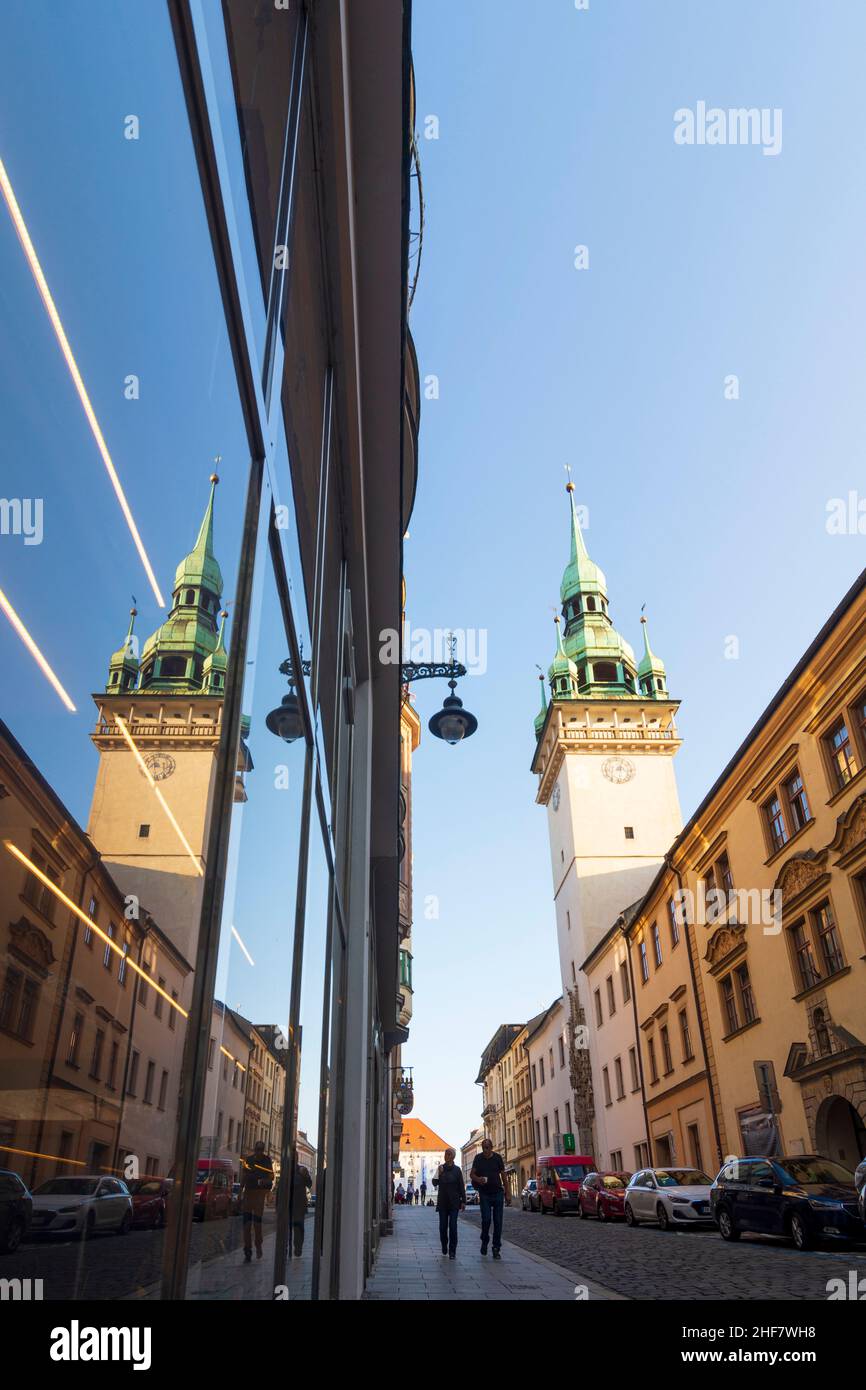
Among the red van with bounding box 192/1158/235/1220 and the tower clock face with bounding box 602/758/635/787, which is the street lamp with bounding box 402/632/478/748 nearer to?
the red van with bounding box 192/1158/235/1220

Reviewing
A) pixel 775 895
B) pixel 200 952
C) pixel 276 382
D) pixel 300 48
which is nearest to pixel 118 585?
pixel 200 952

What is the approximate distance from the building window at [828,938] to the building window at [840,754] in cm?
286

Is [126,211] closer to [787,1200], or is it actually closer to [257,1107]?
[257,1107]

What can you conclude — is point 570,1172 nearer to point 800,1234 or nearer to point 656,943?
point 656,943

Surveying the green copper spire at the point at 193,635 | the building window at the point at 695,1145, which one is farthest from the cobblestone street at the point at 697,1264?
the building window at the point at 695,1145

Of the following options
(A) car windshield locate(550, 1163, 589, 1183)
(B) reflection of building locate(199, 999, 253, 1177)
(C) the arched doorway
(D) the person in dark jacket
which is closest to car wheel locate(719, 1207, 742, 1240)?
(C) the arched doorway

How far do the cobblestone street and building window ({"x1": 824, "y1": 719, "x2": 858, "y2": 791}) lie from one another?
29.9 ft

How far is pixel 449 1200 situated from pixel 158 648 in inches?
577

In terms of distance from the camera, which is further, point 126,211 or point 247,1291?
point 247,1291

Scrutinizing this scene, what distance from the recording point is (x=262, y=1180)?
2.39 m

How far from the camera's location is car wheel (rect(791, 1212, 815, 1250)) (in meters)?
14.9

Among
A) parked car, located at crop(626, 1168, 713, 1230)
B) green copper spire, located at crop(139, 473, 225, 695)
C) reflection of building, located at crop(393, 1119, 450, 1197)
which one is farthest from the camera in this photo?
reflection of building, located at crop(393, 1119, 450, 1197)

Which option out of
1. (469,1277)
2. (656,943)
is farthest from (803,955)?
(469,1277)
